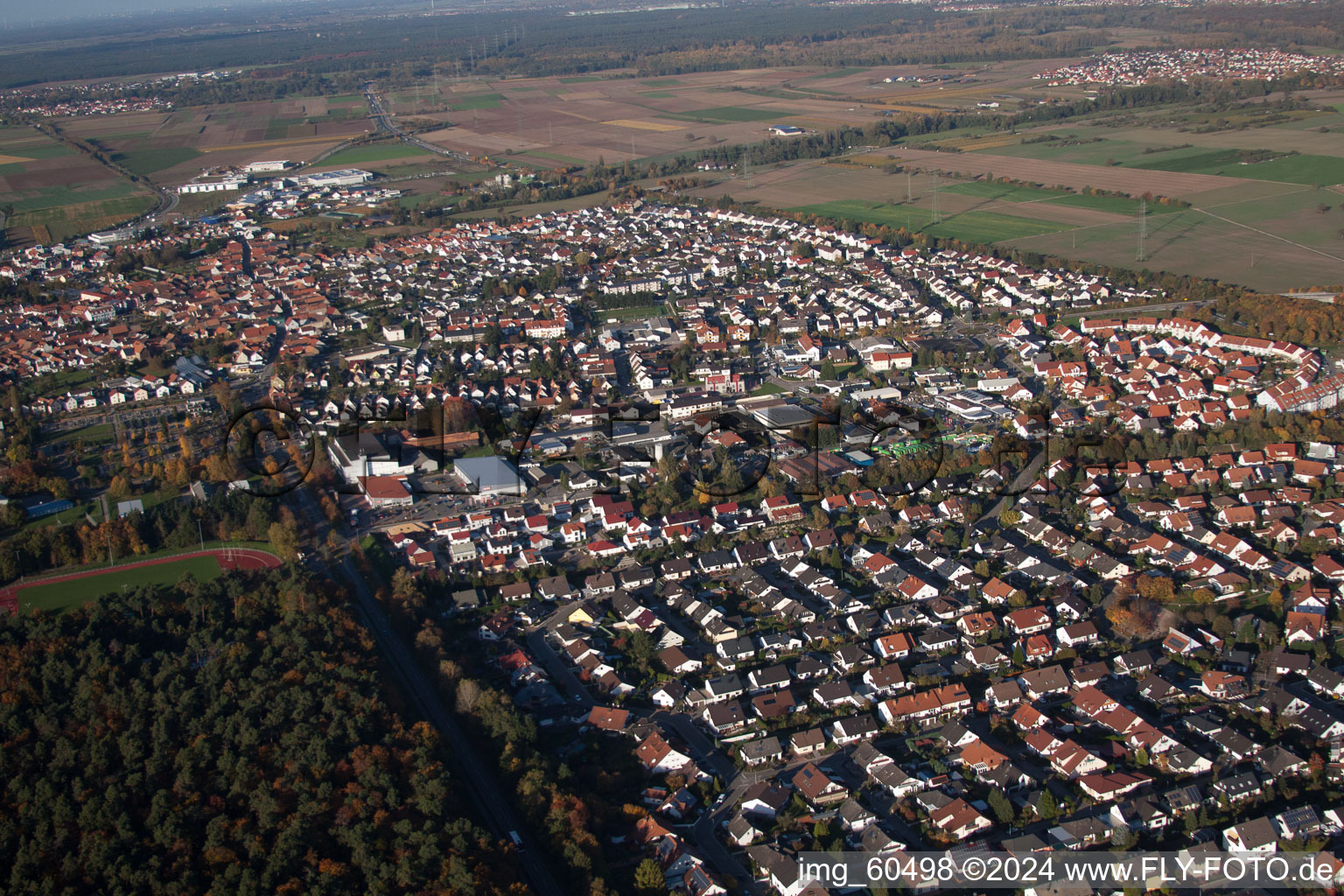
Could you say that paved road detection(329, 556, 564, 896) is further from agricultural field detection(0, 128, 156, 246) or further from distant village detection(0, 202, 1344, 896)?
agricultural field detection(0, 128, 156, 246)

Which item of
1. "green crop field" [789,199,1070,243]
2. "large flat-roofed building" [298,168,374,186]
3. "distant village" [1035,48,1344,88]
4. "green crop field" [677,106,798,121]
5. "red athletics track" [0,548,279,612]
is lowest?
"red athletics track" [0,548,279,612]

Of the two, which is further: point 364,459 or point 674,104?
point 674,104

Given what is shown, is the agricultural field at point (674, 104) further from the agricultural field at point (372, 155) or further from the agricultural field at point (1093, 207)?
the agricultural field at point (1093, 207)

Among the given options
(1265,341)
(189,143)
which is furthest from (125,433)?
(189,143)

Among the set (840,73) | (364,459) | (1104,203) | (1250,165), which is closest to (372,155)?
(840,73)

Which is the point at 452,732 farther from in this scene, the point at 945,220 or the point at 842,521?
the point at 945,220

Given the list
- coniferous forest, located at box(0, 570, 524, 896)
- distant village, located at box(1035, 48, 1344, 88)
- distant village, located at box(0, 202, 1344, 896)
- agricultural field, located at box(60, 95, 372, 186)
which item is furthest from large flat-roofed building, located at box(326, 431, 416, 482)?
distant village, located at box(1035, 48, 1344, 88)

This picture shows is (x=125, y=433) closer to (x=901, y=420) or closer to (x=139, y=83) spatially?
(x=901, y=420)
